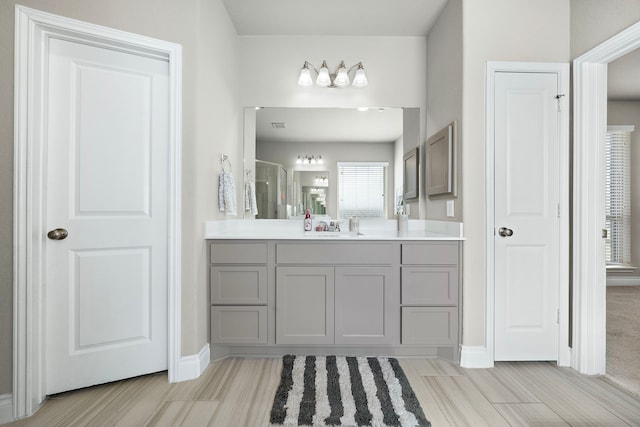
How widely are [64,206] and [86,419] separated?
3.51 ft

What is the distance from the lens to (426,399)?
73.1 inches

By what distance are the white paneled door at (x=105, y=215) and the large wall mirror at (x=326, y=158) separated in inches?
38.0

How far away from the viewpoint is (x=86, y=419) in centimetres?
167

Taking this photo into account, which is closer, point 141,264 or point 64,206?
point 64,206

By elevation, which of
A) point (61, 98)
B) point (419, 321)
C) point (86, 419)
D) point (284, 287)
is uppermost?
point (61, 98)

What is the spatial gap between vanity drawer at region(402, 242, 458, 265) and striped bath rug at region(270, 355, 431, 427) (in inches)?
27.3

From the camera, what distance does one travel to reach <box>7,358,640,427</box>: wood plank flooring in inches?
65.8

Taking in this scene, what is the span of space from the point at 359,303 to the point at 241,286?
790 mm

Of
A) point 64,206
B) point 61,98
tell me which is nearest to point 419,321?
point 64,206

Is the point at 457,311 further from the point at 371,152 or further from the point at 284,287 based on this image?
the point at 371,152

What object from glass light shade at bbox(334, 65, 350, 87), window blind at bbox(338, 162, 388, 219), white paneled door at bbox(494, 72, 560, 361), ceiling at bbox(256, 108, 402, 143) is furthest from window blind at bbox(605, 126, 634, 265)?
glass light shade at bbox(334, 65, 350, 87)

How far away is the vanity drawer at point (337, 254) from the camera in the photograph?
229 centimetres

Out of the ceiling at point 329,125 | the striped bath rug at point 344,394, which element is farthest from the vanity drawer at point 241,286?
the ceiling at point 329,125

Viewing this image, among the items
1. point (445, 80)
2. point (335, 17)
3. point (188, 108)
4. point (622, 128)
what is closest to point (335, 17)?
point (335, 17)
